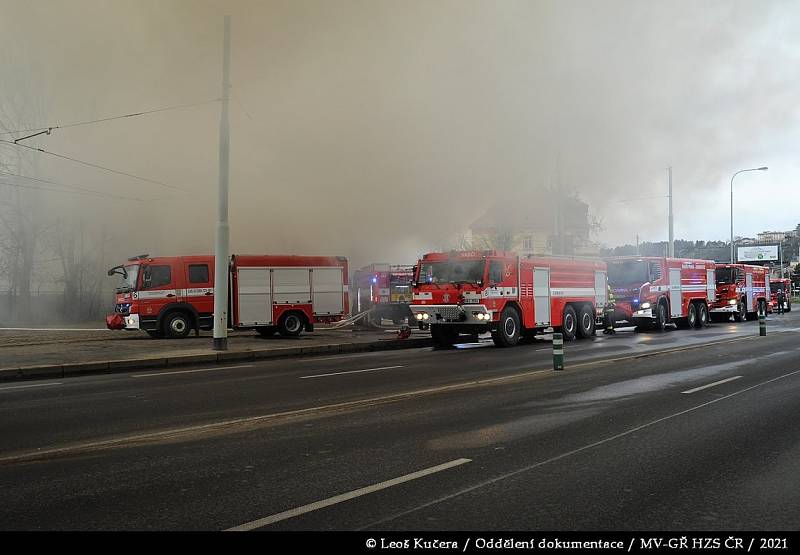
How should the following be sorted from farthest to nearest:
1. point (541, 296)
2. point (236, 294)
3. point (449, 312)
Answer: point (236, 294) < point (541, 296) < point (449, 312)

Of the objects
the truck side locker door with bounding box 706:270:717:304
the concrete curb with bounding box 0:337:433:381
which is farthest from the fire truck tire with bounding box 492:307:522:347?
the truck side locker door with bounding box 706:270:717:304

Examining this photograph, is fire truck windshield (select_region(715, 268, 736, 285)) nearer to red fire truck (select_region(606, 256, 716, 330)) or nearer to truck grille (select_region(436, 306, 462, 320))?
red fire truck (select_region(606, 256, 716, 330))

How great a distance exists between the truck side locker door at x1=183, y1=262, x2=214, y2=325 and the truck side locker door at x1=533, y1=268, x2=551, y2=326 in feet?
27.1

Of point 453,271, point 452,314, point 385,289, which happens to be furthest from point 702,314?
point 452,314

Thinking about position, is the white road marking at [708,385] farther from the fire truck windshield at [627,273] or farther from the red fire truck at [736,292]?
the red fire truck at [736,292]

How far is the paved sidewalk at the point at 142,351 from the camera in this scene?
1070cm

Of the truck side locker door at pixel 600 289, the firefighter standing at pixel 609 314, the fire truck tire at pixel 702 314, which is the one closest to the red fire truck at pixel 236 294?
the truck side locker door at pixel 600 289

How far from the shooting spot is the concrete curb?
33.4ft

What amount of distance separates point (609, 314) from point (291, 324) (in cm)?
970

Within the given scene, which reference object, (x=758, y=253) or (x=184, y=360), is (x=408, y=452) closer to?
(x=184, y=360)

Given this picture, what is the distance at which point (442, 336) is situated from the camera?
604 inches

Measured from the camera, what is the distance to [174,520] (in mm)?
3367
